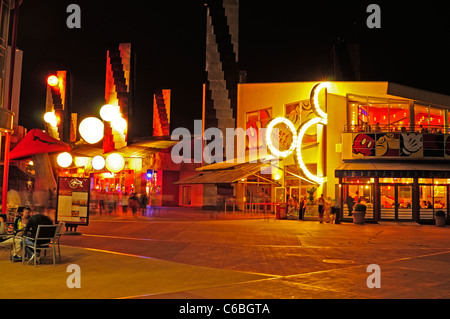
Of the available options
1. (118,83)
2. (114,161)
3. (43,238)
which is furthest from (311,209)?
(118,83)

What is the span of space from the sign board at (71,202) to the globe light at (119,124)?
77.8ft

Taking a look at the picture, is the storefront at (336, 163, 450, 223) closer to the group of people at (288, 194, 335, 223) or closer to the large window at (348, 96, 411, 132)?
the group of people at (288, 194, 335, 223)

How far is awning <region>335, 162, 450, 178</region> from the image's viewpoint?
85.0 ft

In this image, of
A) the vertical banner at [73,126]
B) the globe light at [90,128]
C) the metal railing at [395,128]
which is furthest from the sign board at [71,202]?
the vertical banner at [73,126]

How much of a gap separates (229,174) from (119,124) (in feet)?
49.0

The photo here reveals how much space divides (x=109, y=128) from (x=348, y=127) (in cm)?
2287

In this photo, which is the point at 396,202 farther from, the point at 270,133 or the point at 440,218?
the point at 270,133

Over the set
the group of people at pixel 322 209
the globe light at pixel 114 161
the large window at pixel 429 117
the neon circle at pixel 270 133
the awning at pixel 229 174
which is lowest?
the group of people at pixel 322 209

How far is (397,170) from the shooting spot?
85.5 ft

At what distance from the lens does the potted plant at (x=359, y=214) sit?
83.9 feet

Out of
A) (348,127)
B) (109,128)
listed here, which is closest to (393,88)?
(348,127)

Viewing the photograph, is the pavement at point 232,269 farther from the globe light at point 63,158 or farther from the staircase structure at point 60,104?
the staircase structure at point 60,104
